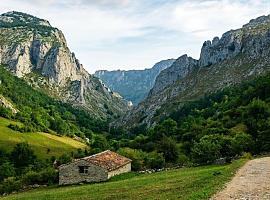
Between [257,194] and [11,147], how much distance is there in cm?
15564

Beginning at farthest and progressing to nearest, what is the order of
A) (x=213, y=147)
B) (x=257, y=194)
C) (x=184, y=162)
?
(x=184, y=162) → (x=213, y=147) → (x=257, y=194)

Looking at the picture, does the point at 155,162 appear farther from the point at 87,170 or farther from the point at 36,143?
the point at 36,143

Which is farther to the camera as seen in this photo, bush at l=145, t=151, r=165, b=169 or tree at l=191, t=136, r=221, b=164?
bush at l=145, t=151, r=165, b=169

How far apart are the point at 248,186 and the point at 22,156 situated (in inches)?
5143

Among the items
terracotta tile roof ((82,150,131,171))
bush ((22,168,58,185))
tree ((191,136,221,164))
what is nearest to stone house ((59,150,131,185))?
terracotta tile roof ((82,150,131,171))

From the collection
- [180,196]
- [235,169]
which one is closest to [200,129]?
[235,169]

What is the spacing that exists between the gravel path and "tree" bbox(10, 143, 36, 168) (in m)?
120

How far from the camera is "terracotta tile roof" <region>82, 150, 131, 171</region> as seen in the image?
224ft

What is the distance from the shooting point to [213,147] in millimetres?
67312

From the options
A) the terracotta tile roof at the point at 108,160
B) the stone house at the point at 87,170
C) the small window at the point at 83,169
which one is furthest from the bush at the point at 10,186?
the terracotta tile roof at the point at 108,160

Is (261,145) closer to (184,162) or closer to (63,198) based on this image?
(184,162)

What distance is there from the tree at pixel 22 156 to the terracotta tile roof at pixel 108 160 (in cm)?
8270

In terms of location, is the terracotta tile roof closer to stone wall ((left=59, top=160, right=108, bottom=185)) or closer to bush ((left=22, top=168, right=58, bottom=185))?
A: stone wall ((left=59, top=160, right=108, bottom=185))

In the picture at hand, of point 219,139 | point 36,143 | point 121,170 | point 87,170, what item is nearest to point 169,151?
point 219,139
